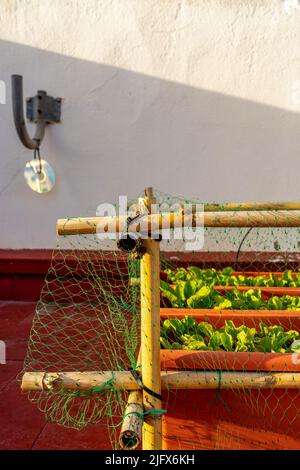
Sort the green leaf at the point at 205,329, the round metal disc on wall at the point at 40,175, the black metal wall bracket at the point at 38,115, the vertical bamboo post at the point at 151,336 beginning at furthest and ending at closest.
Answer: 1. the round metal disc on wall at the point at 40,175
2. the black metal wall bracket at the point at 38,115
3. the green leaf at the point at 205,329
4. the vertical bamboo post at the point at 151,336

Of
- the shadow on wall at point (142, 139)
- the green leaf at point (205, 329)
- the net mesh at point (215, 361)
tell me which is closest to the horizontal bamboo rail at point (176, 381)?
the net mesh at point (215, 361)

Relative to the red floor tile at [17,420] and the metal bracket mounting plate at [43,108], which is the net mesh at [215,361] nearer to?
the red floor tile at [17,420]

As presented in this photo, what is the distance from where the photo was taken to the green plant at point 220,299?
6.28ft

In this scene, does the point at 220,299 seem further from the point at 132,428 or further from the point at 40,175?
the point at 40,175

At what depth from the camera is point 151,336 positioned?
3.85 feet

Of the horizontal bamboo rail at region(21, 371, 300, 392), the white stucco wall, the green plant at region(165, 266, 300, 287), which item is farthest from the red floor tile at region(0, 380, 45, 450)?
the white stucco wall

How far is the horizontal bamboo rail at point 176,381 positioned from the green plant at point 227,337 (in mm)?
213

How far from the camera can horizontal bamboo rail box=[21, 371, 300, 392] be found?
1204mm

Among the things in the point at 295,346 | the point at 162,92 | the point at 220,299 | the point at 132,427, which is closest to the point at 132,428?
the point at 132,427

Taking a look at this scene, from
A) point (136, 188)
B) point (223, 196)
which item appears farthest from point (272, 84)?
point (136, 188)

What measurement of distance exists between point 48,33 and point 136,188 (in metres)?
1.56

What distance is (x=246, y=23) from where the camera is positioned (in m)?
3.21

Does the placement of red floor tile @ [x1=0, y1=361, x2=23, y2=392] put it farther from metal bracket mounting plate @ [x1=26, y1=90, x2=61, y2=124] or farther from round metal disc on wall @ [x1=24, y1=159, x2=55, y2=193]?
metal bracket mounting plate @ [x1=26, y1=90, x2=61, y2=124]

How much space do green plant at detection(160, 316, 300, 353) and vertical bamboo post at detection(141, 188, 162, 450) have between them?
0.29 m
